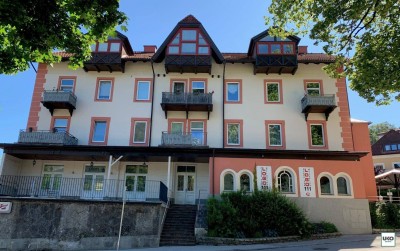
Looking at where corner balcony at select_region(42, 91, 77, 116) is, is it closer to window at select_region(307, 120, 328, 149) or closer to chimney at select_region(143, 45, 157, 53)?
chimney at select_region(143, 45, 157, 53)

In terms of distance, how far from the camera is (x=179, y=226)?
17.2 meters

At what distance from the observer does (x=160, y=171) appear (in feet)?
75.5

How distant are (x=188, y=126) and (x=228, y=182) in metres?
5.65

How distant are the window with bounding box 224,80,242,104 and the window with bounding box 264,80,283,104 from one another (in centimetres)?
204

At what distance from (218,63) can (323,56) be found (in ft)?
28.2

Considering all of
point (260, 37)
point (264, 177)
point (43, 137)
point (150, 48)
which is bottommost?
point (264, 177)

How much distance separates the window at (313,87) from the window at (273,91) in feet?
6.78

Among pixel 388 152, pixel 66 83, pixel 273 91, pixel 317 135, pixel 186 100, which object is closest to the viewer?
pixel 186 100

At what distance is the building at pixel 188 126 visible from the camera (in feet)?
67.9

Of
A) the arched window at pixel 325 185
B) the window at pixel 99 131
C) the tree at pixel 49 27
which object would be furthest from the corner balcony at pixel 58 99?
the arched window at pixel 325 185

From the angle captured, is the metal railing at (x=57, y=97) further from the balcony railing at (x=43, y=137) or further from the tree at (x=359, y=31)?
the tree at (x=359, y=31)

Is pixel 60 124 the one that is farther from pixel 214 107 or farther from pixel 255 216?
pixel 255 216

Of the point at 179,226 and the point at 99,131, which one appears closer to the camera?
the point at 179,226

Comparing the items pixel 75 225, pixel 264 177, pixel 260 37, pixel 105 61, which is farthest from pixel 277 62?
pixel 75 225
